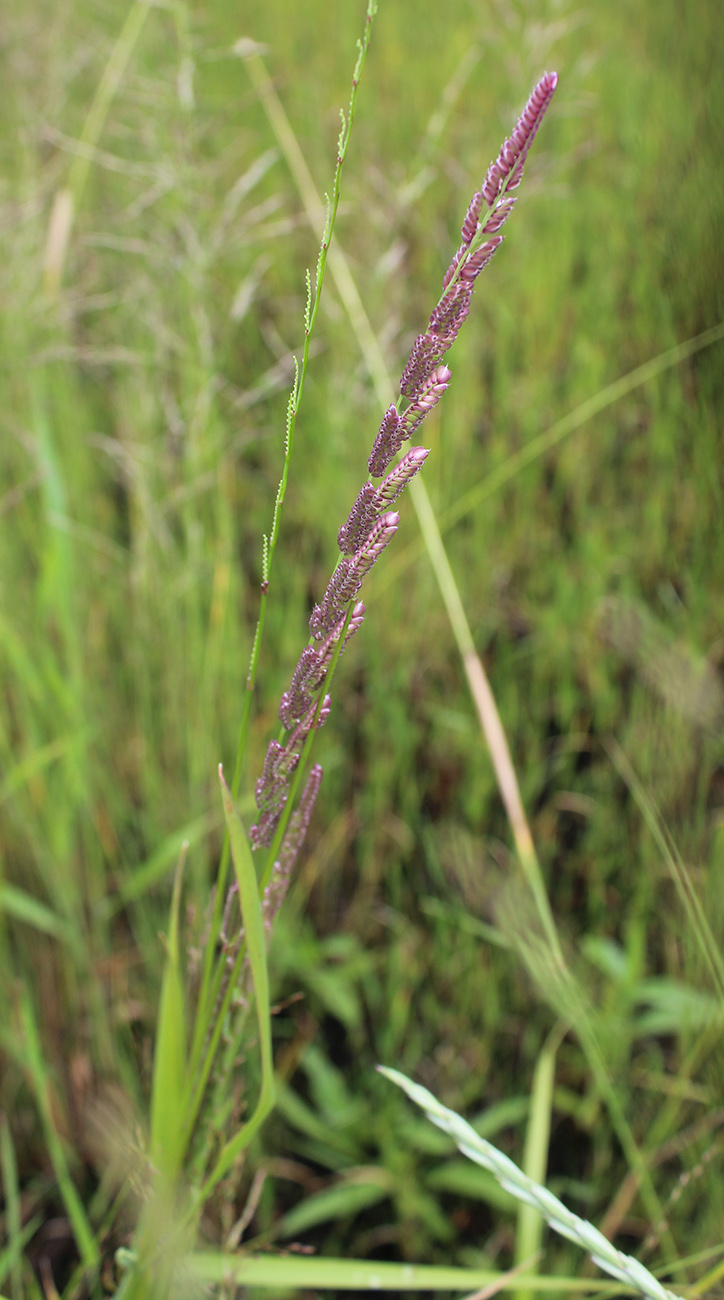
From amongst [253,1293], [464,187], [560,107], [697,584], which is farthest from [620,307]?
[253,1293]

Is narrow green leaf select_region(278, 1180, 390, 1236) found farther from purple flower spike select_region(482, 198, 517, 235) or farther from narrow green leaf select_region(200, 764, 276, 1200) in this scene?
purple flower spike select_region(482, 198, 517, 235)

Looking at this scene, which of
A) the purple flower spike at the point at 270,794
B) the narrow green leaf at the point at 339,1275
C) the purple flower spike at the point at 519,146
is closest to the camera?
the purple flower spike at the point at 519,146

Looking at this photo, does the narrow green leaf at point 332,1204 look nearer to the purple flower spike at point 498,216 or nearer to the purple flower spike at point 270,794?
the purple flower spike at point 270,794

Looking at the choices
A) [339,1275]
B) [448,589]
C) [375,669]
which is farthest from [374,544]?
[375,669]

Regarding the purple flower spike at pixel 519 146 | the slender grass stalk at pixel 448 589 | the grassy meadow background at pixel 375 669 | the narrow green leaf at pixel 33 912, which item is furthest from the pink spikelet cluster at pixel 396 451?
the narrow green leaf at pixel 33 912

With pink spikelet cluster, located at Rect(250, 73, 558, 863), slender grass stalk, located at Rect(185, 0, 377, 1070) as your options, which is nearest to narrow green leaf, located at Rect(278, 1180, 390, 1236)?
slender grass stalk, located at Rect(185, 0, 377, 1070)

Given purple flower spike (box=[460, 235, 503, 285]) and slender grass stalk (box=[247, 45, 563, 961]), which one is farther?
slender grass stalk (box=[247, 45, 563, 961])
